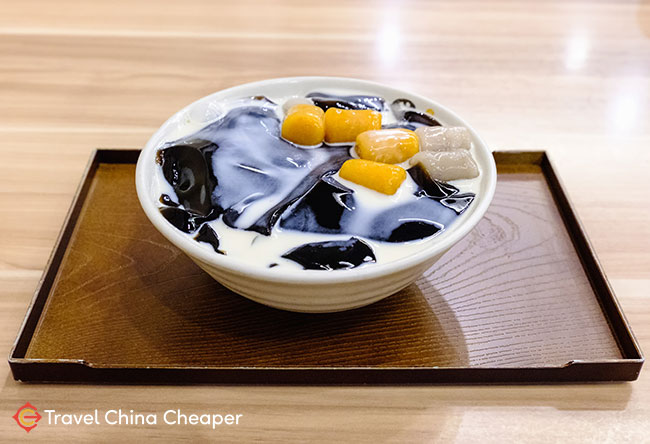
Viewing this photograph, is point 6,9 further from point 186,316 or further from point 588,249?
point 588,249

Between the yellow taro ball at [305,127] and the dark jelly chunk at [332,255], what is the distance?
0.31 metres

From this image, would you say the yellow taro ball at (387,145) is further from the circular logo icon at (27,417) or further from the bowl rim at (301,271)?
the circular logo icon at (27,417)

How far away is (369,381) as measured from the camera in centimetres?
105

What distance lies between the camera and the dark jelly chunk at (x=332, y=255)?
97 centimetres

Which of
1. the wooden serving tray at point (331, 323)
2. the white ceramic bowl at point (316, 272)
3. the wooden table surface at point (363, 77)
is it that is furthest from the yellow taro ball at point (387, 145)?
the wooden table surface at point (363, 77)

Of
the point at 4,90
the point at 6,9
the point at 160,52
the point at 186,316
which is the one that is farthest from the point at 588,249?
the point at 6,9

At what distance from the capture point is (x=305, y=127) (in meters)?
1.21

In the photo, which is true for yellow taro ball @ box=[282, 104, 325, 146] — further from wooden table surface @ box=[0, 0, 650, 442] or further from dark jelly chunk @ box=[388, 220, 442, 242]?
wooden table surface @ box=[0, 0, 650, 442]

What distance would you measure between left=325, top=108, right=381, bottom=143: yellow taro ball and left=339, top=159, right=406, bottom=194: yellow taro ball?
12cm

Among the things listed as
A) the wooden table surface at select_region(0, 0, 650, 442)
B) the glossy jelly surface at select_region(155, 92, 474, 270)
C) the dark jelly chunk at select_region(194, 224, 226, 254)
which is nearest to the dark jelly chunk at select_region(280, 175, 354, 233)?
the glossy jelly surface at select_region(155, 92, 474, 270)

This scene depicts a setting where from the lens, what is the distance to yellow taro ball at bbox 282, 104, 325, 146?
1.21 metres

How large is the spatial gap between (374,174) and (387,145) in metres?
0.09

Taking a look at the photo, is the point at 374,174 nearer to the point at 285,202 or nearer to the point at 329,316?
the point at 285,202

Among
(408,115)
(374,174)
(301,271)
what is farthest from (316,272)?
(408,115)
